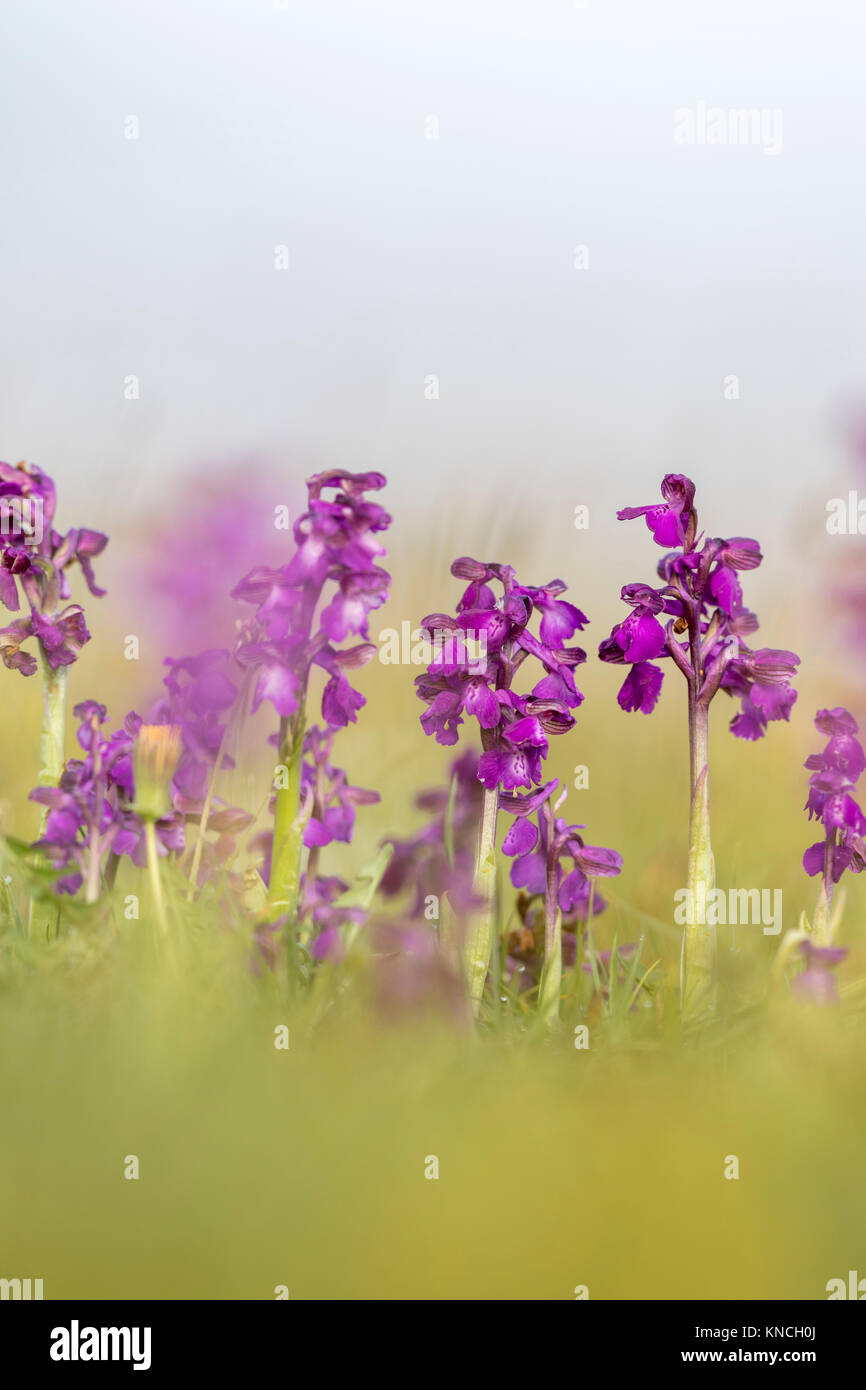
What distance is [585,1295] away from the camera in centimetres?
153

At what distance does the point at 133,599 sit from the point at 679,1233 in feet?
9.98

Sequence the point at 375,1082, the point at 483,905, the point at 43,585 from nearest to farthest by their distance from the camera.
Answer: the point at 375,1082
the point at 483,905
the point at 43,585

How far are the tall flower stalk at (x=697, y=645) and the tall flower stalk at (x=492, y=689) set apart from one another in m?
0.12

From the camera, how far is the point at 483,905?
222 cm

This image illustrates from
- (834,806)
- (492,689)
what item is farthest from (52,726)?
(834,806)

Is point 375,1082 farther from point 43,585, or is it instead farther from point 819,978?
point 43,585

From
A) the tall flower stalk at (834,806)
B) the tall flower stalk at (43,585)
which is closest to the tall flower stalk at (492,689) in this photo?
the tall flower stalk at (834,806)

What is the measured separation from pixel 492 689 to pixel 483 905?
400 millimetres

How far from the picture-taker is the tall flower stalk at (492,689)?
221 centimetres

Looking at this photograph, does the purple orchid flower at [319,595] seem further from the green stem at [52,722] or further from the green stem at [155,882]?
the green stem at [52,722]

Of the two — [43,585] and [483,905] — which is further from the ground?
[43,585]

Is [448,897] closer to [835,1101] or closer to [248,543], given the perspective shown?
[835,1101]

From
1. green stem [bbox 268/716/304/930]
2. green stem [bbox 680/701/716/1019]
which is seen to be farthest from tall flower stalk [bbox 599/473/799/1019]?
green stem [bbox 268/716/304/930]

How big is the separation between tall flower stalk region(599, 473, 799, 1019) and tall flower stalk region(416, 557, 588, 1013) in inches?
4.6
